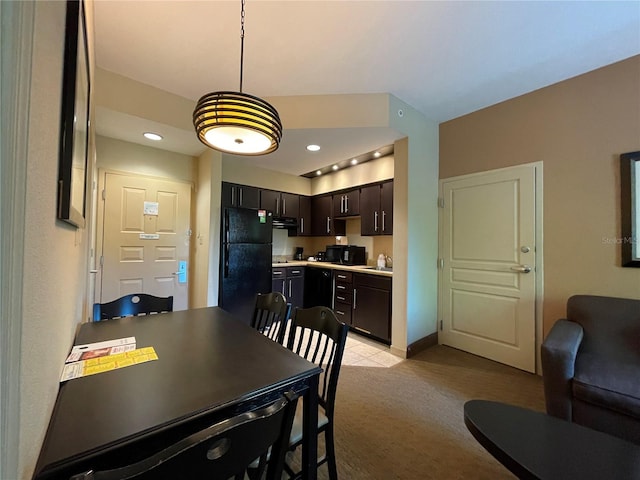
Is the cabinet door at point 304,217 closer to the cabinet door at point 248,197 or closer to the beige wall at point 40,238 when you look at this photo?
the cabinet door at point 248,197

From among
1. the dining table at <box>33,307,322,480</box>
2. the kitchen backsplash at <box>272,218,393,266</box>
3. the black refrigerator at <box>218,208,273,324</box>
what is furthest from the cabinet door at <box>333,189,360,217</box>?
the dining table at <box>33,307,322,480</box>

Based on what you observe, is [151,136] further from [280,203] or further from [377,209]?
[377,209]

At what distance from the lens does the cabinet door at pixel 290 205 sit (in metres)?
4.54

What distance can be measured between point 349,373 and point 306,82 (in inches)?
110

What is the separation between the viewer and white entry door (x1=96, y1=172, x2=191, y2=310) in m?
3.03

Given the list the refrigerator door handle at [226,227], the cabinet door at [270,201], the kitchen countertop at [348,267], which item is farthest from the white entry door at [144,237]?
the kitchen countertop at [348,267]

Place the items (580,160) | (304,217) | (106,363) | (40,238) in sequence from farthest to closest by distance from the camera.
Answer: (304,217), (580,160), (106,363), (40,238)

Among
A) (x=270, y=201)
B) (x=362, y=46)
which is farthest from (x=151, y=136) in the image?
(x=362, y=46)

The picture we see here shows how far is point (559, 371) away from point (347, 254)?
283 centimetres

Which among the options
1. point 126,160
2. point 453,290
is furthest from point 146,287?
point 453,290

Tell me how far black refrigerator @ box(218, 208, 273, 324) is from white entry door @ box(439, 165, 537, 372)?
2.31 m

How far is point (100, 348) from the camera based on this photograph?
125 centimetres

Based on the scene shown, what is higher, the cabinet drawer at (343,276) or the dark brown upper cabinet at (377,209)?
the dark brown upper cabinet at (377,209)

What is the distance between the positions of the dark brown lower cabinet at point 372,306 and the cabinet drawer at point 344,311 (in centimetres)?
8
